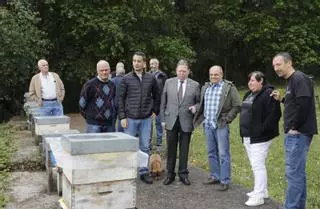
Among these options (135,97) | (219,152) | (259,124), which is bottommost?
(219,152)

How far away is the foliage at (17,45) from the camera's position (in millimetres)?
16859

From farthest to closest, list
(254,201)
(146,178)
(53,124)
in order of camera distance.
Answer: (53,124), (146,178), (254,201)

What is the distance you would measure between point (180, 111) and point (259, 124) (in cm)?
164

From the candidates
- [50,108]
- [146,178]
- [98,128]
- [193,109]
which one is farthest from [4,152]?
[193,109]

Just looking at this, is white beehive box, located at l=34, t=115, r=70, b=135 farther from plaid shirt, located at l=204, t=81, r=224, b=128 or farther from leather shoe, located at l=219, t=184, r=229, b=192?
leather shoe, located at l=219, t=184, r=229, b=192

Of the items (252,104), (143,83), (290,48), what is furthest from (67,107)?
(252,104)

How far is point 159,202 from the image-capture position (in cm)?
675

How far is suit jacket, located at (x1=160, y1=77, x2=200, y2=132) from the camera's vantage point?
753 cm

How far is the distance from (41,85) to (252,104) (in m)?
5.12

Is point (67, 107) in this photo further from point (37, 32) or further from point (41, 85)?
point (41, 85)

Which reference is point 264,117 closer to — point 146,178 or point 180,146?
point 180,146

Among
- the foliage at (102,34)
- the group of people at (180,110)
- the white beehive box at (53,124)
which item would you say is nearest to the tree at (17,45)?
the foliage at (102,34)

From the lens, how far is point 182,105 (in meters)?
7.55

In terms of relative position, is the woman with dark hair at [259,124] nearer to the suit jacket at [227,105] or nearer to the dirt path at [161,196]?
the dirt path at [161,196]
